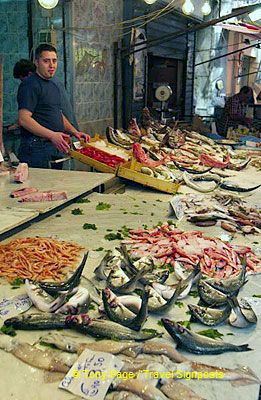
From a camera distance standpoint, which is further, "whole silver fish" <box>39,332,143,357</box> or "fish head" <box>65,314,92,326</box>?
"fish head" <box>65,314,92,326</box>

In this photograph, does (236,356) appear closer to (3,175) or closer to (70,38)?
(3,175)

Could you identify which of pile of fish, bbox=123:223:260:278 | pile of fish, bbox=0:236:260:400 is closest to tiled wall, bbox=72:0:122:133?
pile of fish, bbox=123:223:260:278

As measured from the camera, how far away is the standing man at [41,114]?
575 centimetres

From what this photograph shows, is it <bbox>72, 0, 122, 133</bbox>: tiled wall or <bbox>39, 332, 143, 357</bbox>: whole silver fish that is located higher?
<bbox>72, 0, 122, 133</bbox>: tiled wall

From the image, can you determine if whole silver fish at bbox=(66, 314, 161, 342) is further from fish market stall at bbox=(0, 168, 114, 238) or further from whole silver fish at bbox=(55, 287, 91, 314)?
fish market stall at bbox=(0, 168, 114, 238)

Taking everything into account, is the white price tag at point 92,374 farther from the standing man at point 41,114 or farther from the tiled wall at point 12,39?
the tiled wall at point 12,39

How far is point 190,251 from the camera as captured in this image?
11.7 feet

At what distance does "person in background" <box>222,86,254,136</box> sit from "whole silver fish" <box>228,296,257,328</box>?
10.4 m

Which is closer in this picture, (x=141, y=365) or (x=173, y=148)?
(x=141, y=365)

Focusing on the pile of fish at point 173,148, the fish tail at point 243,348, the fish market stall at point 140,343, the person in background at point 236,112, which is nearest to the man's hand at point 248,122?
the person in background at point 236,112

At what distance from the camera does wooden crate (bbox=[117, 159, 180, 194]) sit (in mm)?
5617

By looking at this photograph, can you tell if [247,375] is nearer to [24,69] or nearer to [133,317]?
[133,317]

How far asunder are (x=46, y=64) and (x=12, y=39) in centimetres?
295

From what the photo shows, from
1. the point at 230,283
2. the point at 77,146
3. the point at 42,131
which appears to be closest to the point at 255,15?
the point at 77,146
